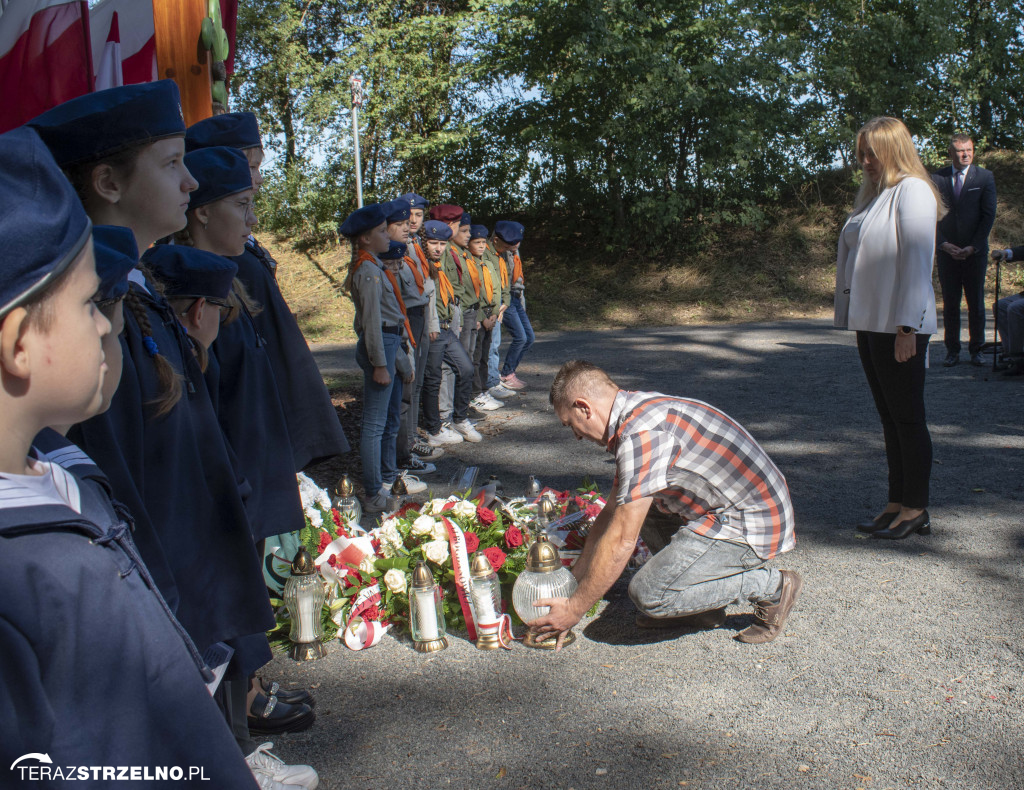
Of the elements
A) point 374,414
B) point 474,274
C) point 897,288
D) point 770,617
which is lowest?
point 770,617

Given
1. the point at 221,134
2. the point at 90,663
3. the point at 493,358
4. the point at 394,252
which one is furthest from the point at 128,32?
the point at 493,358

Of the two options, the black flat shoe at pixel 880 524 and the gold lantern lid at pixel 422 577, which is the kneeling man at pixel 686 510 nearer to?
the gold lantern lid at pixel 422 577

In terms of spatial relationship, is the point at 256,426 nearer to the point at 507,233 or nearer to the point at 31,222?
the point at 31,222

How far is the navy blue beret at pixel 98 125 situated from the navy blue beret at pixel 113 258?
617mm

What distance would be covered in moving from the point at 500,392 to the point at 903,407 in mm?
5715

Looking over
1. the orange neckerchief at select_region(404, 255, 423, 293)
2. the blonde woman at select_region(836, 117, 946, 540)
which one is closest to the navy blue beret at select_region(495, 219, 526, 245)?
the orange neckerchief at select_region(404, 255, 423, 293)

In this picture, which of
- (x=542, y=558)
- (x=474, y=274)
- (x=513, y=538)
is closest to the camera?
(x=542, y=558)

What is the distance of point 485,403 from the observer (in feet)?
30.0

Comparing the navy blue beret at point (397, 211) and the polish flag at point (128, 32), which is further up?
the polish flag at point (128, 32)

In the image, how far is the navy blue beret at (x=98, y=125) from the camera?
2.12 metres

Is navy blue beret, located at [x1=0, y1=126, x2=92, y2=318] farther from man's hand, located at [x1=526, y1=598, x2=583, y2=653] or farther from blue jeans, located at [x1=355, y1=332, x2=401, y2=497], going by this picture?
blue jeans, located at [x1=355, y1=332, x2=401, y2=497]

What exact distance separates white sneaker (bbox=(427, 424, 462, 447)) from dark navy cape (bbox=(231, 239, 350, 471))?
392 cm

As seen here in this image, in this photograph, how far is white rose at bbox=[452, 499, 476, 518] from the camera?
4.45m

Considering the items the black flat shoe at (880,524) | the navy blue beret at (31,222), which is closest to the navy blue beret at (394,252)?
the black flat shoe at (880,524)
